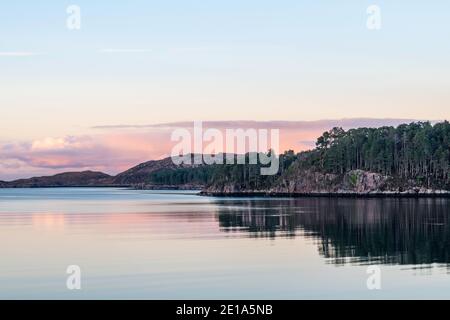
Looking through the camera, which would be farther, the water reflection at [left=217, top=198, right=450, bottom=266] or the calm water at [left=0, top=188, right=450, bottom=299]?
the water reflection at [left=217, top=198, right=450, bottom=266]

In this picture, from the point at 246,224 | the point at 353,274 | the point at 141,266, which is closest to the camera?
the point at 353,274

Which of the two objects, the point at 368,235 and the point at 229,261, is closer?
the point at 229,261

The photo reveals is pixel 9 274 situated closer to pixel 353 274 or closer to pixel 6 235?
pixel 353 274

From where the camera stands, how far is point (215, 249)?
176 feet

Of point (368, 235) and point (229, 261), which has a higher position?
point (368, 235)

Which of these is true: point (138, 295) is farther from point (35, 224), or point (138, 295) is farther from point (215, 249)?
point (35, 224)

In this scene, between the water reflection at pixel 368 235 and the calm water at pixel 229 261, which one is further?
the water reflection at pixel 368 235
